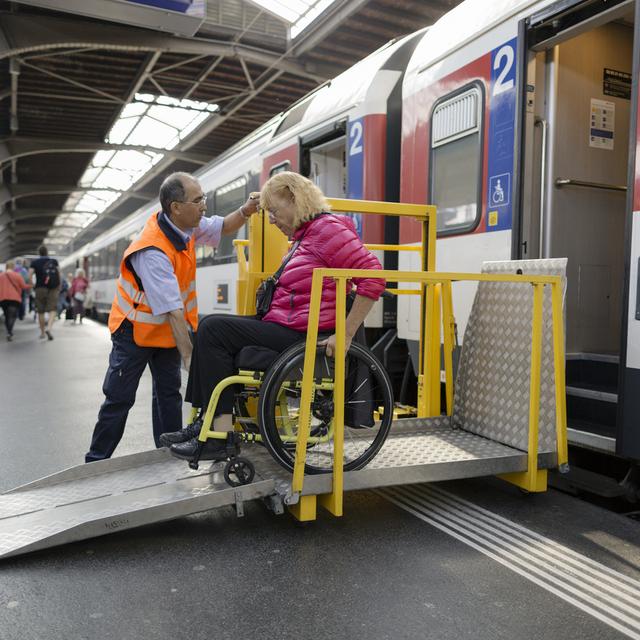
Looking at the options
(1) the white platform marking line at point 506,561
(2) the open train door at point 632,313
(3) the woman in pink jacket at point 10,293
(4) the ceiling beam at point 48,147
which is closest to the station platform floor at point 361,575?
(1) the white platform marking line at point 506,561

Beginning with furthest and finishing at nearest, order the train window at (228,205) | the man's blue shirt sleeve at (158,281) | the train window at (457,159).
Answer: the train window at (228,205) < the train window at (457,159) < the man's blue shirt sleeve at (158,281)

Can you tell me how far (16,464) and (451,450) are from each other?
9.31ft

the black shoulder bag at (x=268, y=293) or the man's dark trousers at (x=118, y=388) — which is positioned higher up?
the black shoulder bag at (x=268, y=293)

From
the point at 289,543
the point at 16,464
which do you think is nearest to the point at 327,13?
the point at 16,464

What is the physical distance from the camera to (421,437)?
12.2ft

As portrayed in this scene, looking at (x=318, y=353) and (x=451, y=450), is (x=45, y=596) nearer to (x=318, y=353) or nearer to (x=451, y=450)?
(x=318, y=353)

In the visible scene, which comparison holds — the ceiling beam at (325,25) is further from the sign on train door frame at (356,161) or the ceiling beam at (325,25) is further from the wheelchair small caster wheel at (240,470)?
the wheelchair small caster wheel at (240,470)

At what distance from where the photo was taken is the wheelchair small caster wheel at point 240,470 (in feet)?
9.70

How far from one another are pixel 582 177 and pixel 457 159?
820 millimetres

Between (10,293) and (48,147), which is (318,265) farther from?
(48,147)

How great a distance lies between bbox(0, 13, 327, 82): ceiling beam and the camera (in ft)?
32.9

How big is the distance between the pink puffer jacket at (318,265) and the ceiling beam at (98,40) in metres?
8.98

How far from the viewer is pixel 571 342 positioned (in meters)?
4.29

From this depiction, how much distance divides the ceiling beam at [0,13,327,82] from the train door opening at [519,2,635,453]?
8.50 metres
